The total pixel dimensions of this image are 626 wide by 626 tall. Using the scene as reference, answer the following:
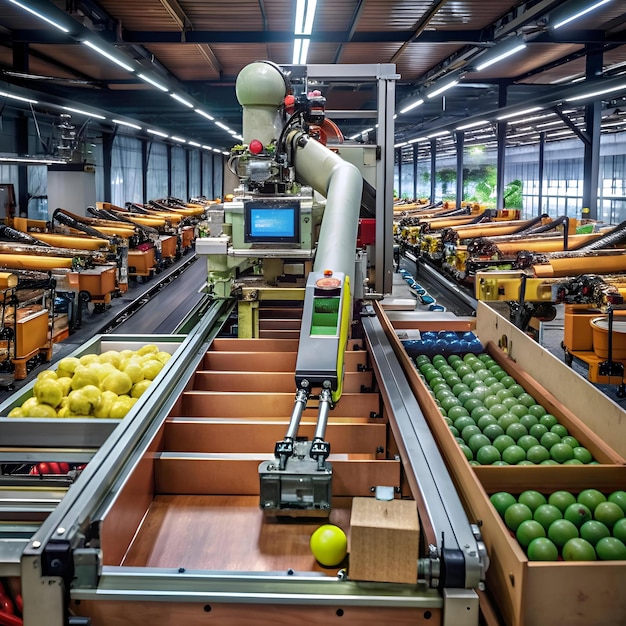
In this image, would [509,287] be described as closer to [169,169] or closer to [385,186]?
[385,186]

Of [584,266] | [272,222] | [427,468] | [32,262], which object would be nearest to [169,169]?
[32,262]

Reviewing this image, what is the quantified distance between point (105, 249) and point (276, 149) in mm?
7002

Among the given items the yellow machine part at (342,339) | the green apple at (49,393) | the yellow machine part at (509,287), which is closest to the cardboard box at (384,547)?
the yellow machine part at (342,339)

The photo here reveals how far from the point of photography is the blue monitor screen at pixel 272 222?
14.8 ft

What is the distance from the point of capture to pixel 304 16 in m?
8.09

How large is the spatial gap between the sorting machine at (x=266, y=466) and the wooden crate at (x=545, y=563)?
80mm

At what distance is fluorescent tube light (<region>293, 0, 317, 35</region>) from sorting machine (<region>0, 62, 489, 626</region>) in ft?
9.29

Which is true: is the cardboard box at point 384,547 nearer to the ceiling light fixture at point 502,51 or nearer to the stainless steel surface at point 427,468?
the stainless steel surface at point 427,468

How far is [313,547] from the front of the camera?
238 cm

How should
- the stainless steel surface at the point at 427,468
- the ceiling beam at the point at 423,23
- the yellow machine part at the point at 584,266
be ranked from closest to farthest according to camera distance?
the stainless steel surface at the point at 427,468, the yellow machine part at the point at 584,266, the ceiling beam at the point at 423,23

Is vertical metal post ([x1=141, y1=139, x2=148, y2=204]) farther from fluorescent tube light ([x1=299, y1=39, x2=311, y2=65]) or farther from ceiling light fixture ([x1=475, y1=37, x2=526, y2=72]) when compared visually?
ceiling light fixture ([x1=475, y1=37, x2=526, y2=72])

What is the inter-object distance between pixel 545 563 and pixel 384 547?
18.0 inches

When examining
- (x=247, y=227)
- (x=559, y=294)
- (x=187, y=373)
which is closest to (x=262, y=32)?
(x=559, y=294)

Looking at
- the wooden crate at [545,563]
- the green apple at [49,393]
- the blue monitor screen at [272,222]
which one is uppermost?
the blue monitor screen at [272,222]
